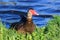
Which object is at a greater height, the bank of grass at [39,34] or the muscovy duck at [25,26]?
the bank of grass at [39,34]

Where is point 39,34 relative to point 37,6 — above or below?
above

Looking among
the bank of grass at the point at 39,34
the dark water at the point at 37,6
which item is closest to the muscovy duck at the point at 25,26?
the bank of grass at the point at 39,34

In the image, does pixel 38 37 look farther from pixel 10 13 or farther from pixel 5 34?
pixel 10 13

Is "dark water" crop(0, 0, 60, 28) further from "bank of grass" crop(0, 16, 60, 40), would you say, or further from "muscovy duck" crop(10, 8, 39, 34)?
"bank of grass" crop(0, 16, 60, 40)

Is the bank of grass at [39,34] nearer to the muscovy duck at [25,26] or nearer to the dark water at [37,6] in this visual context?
the muscovy duck at [25,26]

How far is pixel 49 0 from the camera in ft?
64.7

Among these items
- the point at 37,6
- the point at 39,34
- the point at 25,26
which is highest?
the point at 39,34

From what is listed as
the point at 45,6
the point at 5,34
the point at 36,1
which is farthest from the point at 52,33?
the point at 36,1

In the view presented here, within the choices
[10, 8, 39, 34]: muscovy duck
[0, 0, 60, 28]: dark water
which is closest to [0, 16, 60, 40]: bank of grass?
[10, 8, 39, 34]: muscovy duck

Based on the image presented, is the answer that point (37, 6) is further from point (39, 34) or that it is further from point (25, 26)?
point (39, 34)

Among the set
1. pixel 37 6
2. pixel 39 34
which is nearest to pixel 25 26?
pixel 39 34

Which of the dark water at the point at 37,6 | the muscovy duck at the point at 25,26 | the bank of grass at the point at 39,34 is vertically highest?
the bank of grass at the point at 39,34

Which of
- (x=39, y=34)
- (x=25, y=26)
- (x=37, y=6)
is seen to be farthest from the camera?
(x=37, y=6)

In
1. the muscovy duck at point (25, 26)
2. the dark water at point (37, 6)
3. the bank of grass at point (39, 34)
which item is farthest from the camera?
the dark water at point (37, 6)
